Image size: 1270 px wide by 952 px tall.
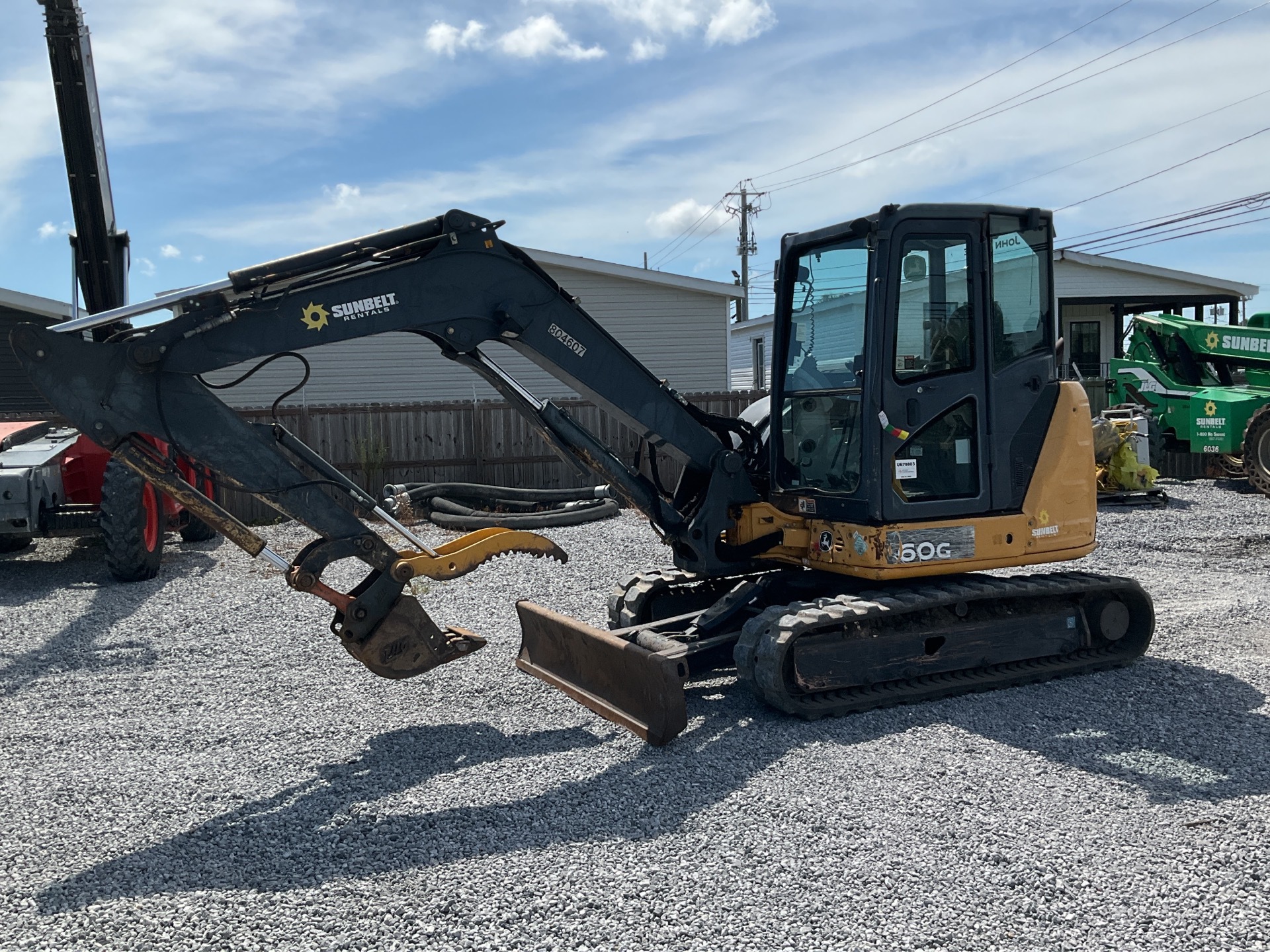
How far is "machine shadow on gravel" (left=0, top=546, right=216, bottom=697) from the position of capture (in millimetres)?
7625

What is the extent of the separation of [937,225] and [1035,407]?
1.33 meters

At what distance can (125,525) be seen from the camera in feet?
35.3

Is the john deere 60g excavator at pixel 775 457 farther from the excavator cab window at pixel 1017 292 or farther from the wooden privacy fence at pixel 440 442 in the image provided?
the wooden privacy fence at pixel 440 442

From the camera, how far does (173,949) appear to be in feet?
11.8

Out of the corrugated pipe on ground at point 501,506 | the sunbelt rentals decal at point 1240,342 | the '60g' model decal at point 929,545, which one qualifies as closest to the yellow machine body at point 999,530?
the '60g' model decal at point 929,545

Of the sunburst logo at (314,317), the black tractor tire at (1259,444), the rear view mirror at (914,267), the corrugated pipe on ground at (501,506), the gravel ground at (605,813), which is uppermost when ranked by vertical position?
the rear view mirror at (914,267)

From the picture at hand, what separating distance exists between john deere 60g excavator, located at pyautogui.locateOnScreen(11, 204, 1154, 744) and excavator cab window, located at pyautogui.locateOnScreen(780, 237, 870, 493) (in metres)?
0.02

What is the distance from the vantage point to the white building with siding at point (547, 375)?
1948cm

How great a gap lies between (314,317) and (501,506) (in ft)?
32.7

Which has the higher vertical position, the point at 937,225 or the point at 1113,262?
the point at 1113,262

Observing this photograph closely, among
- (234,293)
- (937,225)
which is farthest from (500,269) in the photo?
(937,225)

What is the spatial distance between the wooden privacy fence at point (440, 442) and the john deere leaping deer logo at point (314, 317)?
1071 centimetres

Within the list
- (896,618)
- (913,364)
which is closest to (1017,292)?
(913,364)

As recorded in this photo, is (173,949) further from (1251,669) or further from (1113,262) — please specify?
(1113,262)
